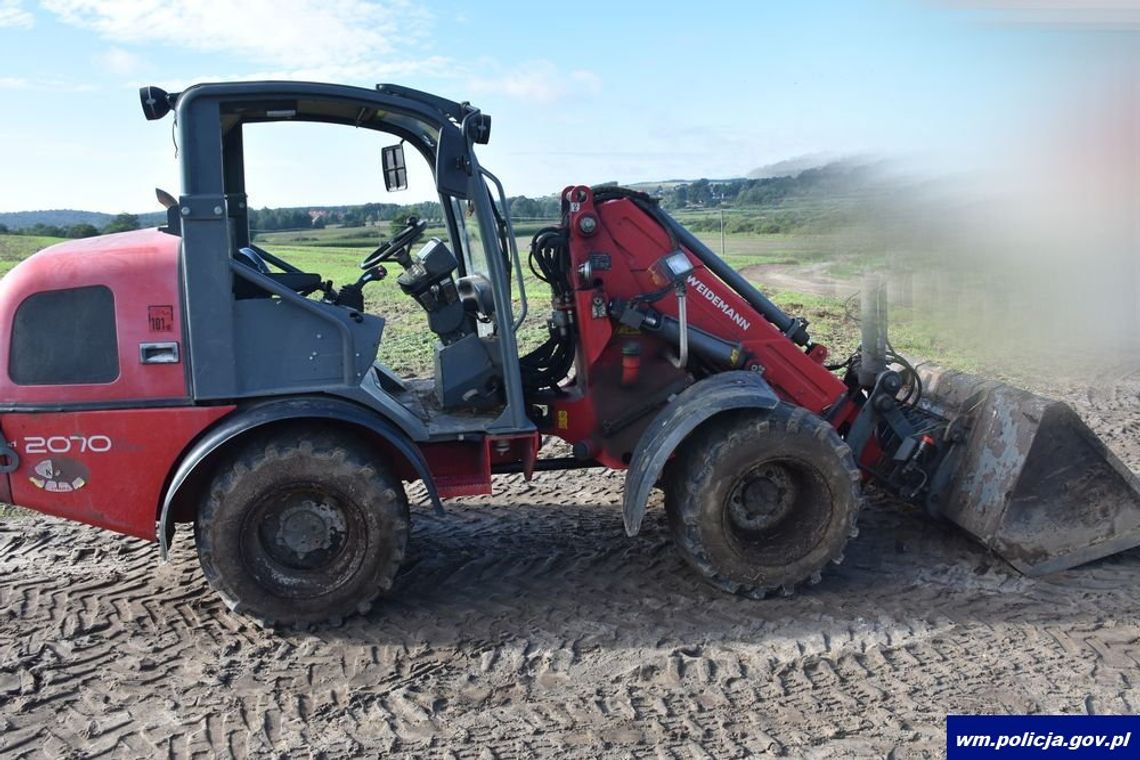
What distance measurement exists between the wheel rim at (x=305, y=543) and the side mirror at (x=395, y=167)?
1882 mm

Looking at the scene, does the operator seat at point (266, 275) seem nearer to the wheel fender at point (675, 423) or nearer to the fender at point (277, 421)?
the fender at point (277, 421)

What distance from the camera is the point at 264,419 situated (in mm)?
4527

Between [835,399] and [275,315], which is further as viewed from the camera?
[835,399]

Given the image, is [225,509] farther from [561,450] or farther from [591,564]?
[561,450]

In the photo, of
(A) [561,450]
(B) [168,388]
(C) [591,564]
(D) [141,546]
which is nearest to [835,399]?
(C) [591,564]

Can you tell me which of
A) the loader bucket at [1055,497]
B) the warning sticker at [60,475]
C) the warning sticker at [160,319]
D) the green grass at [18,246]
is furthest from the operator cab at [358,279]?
the green grass at [18,246]

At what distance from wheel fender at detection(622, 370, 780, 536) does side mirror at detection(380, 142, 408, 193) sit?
6.46 feet

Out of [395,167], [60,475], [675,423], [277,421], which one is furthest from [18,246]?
[675,423]

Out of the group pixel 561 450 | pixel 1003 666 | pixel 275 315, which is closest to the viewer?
pixel 1003 666

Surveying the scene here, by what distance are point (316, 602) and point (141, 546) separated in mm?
1696

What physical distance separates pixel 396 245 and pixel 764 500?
7.88 ft

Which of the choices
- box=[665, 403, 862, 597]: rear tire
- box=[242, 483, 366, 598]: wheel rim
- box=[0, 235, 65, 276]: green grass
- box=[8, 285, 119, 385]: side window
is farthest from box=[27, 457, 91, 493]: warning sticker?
box=[0, 235, 65, 276]: green grass

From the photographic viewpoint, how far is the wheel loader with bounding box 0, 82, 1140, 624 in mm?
4547

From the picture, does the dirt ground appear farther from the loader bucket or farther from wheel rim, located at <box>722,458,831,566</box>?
wheel rim, located at <box>722,458,831,566</box>
